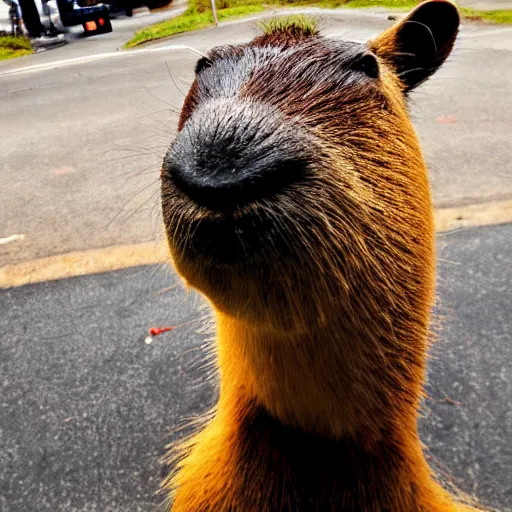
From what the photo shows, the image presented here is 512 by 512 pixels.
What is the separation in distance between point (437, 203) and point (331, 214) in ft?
8.02

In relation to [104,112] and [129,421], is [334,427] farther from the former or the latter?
[104,112]

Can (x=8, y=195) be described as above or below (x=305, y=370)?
below

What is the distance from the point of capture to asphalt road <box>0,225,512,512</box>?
175 centimetres

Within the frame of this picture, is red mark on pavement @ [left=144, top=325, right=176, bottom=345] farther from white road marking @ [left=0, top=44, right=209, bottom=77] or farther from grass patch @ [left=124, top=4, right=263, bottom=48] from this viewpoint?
grass patch @ [left=124, top=4, right=263, bottom=48]

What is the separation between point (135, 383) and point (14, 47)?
32.4 feet

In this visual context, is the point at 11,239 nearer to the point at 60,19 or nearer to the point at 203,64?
the point at 203,64

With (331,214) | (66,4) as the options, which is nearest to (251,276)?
(331,214)

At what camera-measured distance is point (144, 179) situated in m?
3.81

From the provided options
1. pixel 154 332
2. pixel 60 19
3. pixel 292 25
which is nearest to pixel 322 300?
pixel 292 25

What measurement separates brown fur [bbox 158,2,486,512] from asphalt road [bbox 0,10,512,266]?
0.65 meters

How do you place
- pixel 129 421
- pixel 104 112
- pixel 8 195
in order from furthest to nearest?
pixel 104 112 → pixel 8 195 → pixel 129 421

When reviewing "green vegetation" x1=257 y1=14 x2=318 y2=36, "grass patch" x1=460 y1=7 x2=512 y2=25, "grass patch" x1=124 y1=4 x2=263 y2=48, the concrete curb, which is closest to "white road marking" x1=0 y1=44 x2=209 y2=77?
"grass patch" x1=124 y1=4 x2=263 y2=48

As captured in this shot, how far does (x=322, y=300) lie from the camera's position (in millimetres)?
943

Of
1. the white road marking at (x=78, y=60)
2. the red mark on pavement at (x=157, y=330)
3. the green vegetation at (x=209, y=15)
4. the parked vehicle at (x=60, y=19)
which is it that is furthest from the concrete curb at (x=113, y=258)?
the parked vehicle at (x=60, y=19)
